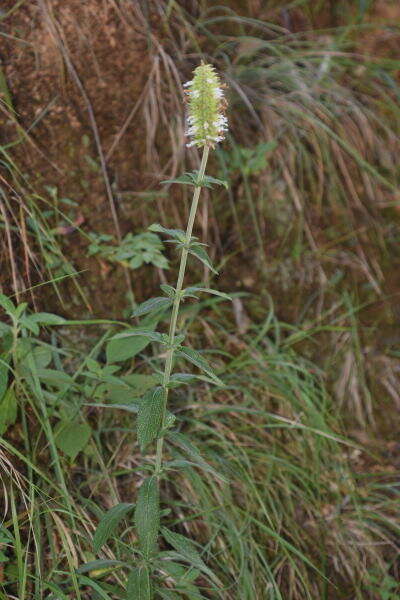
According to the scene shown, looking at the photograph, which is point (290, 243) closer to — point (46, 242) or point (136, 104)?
point (136, 104)

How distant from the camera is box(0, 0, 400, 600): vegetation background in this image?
1484 millimetres

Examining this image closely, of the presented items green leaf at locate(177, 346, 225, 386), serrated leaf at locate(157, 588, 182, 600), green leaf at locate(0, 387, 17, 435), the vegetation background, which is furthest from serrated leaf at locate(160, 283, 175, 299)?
serrated leaf at locate(157, 588, 182, 600)

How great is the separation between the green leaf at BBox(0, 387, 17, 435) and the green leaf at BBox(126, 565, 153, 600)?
1.51ft

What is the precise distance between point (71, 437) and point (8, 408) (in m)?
0.17

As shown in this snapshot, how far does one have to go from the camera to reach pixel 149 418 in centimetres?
112

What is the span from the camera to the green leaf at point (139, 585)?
1159 mm

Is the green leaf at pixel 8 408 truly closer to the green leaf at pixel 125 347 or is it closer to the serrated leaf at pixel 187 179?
the green leaf at pixel 125 347

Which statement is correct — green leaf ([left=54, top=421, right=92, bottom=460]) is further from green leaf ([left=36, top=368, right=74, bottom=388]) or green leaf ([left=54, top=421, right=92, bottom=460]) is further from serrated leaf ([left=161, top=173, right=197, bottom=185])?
serrated leaf ([left=161, top=173, right=197, bottom=185])

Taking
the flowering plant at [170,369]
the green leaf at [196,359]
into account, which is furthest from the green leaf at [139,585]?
the green leaf at [196,359]

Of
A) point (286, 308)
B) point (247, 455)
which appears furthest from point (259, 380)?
point (286, 308)

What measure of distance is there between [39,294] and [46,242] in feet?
0.51

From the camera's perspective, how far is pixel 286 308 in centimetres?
224

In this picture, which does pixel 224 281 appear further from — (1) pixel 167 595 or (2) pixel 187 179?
(1) pixel 167 595

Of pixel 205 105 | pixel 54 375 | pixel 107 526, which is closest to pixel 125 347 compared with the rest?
pixel 54 375
